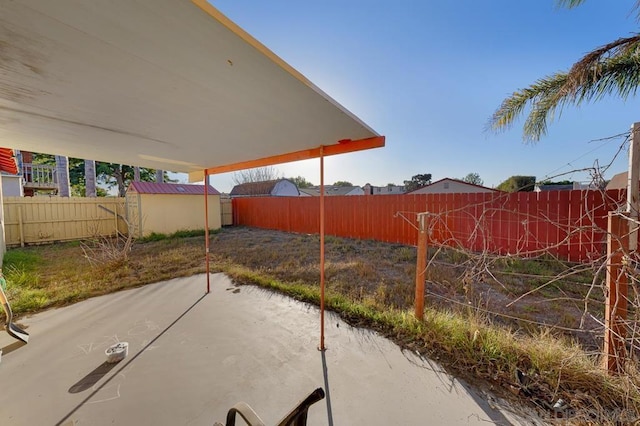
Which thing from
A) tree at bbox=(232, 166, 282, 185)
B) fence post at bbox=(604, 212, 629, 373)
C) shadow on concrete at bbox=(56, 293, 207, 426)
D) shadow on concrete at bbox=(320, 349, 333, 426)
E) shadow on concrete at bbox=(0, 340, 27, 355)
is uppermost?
tree at bbox=(232, 166, 282, 185)

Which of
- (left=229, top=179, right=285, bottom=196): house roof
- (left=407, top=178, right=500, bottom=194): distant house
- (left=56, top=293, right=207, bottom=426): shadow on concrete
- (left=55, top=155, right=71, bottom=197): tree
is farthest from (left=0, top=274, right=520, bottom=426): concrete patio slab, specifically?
(left=407, top=178, right=500, bottom=194): distant house

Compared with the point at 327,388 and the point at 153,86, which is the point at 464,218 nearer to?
the point at 327,388

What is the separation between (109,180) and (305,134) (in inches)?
890

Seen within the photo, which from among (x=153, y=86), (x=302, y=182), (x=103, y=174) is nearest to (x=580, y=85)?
(x=153, y=86)

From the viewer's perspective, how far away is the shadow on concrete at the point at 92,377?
1.70 meters

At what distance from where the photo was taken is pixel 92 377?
5.93ft

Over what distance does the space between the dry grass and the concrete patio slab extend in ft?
0.99

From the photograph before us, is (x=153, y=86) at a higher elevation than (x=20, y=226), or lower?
higher

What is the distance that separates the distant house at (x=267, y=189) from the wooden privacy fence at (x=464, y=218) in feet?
22.2

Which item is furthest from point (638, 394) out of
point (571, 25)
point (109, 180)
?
point (109, 180)

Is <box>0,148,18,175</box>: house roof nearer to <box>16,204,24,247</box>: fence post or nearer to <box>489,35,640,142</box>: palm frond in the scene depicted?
<box>16,204,24,247</box>: fence post

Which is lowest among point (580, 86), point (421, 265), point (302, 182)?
point (421, 265)

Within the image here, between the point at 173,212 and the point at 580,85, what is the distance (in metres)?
11.5

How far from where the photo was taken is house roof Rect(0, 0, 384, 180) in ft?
2.53
